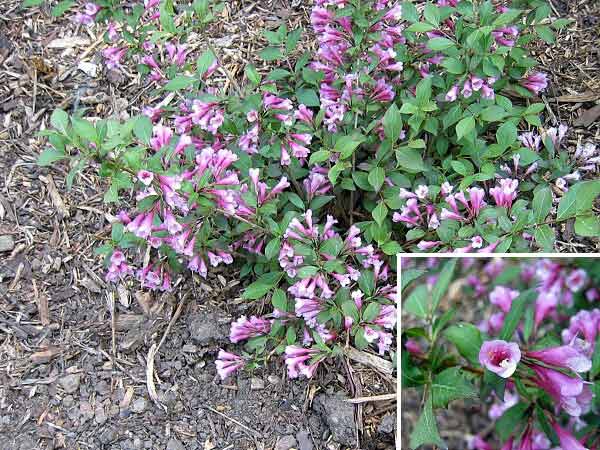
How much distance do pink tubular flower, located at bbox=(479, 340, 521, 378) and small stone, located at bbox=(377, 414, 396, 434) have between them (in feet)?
4.39

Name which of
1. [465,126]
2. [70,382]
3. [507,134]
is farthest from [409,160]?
[70,382]

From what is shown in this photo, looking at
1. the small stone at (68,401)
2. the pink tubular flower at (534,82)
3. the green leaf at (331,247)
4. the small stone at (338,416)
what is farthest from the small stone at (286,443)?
the pink tubular flower at (534,82)

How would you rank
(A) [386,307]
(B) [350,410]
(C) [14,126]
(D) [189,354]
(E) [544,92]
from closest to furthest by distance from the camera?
(A) [386,307] < (B) [350,410] < (D) [189,354] < (E) [544,92] < (C) [14,126]

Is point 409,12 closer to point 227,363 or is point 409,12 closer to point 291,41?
point 291,41

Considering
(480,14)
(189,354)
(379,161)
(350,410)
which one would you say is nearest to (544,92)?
(480,14)

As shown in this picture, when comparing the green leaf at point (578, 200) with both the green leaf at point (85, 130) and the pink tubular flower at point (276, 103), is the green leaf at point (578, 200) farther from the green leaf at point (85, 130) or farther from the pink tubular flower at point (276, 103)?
the green leaf at point (85, 130)

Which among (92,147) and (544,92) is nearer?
(92,147)

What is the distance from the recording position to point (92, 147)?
230cm

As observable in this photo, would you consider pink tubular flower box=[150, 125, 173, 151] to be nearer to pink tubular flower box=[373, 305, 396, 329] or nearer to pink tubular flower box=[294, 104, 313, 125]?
pink tubular flower box=[294, 104, 313, 125]

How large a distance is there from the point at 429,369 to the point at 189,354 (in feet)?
5.63

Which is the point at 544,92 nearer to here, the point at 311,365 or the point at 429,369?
the point at 311,365

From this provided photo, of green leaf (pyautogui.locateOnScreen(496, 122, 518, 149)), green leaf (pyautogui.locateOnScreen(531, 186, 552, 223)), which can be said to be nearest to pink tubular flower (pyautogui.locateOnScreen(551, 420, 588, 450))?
green leaf (pyautogui.locateOnScreen(531, 186, 552, 223))

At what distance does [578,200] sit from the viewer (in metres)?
2.24

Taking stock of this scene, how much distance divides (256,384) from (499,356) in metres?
1.66
